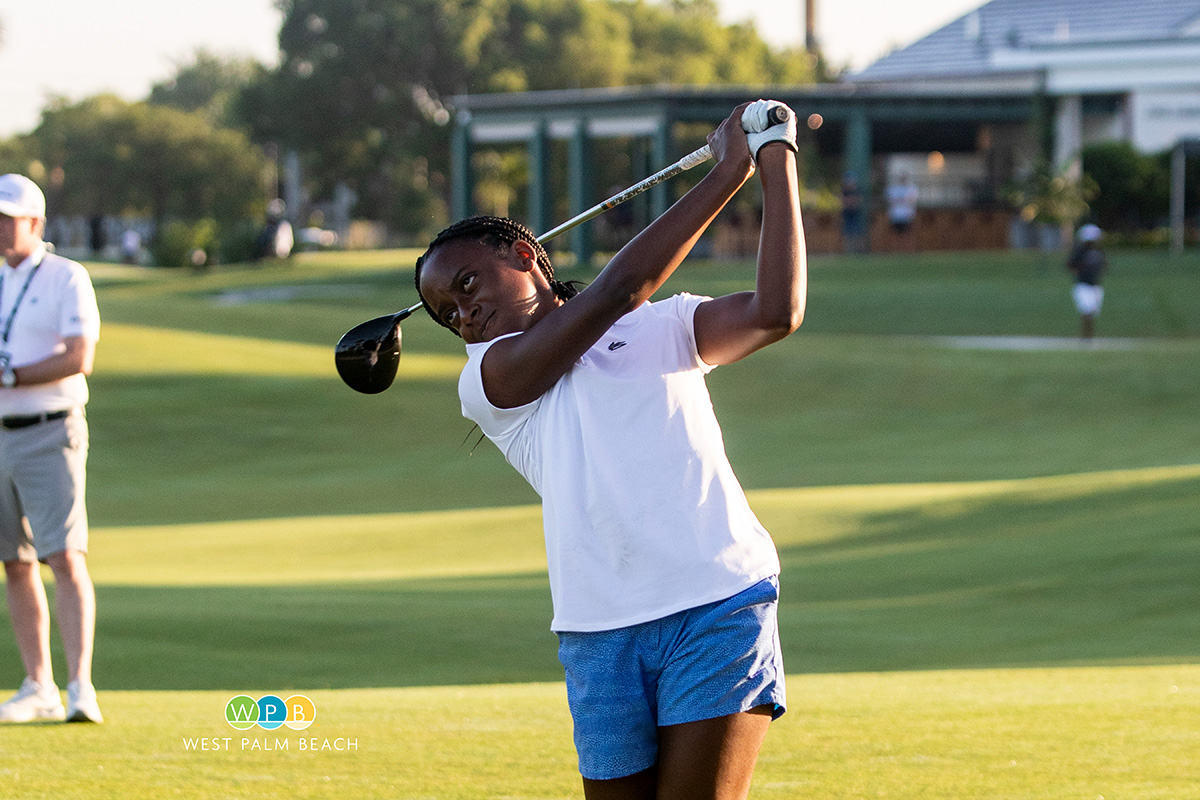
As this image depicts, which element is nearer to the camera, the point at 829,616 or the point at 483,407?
the point at 483,407

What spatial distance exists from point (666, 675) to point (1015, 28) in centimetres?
5813

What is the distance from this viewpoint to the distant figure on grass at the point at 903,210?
4428 cm

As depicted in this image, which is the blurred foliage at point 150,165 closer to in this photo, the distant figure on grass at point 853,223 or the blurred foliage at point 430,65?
the blurred foliage at point 430,65

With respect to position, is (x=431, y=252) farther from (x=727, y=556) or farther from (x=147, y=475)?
(x=147, y=475)

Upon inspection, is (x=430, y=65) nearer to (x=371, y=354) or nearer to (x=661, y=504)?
(x=371, y=354)

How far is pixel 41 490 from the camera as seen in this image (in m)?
6.45

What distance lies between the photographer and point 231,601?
10492 mm

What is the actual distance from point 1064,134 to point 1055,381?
2306 centimetres

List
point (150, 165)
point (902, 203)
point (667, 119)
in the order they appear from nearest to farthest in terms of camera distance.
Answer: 1. point (667, 119)
2. point (902, 203)
3. point (150, 165)

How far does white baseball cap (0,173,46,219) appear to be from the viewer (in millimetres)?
6387

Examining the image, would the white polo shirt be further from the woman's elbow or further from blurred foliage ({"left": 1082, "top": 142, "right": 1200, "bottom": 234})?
blurred foliage ({"left": 1082, "top": 142, "right": 1200, "bottom": 234})

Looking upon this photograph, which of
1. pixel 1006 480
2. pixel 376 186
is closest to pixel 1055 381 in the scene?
pixel 1006 480

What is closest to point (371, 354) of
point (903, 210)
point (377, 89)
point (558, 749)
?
point (558, 749)

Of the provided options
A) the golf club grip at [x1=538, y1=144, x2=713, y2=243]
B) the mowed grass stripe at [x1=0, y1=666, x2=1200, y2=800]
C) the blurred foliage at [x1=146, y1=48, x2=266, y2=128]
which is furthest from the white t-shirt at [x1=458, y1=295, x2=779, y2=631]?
the blurred foliage at [x1=146, y1=48, x2=266, y2=128]
